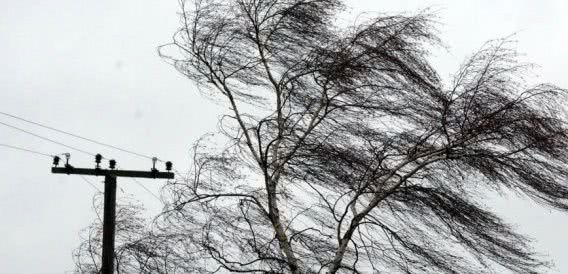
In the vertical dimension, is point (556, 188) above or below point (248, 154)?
below

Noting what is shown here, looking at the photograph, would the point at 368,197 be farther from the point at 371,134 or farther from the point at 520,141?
the point at 520,141

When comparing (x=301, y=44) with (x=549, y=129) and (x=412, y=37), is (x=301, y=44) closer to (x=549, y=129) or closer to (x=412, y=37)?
(x=412, y=37)

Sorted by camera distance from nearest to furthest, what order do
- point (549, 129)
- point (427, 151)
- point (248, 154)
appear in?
point (549, 129)
point (427, 151)
point (248, 154)

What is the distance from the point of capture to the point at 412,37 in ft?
32.1

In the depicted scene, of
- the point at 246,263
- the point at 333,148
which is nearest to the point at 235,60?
the point at 333,148

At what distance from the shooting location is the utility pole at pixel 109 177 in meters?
11.6

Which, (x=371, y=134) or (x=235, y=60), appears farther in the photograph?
(x=235, y=60)

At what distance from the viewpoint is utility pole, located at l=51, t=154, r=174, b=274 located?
11.6 metres

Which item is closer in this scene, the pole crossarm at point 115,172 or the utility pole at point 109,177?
the utility pole at point 109,177

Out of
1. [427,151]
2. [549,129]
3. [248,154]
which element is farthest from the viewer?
[248,154]

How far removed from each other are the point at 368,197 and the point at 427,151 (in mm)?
958

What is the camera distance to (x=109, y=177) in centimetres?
1193

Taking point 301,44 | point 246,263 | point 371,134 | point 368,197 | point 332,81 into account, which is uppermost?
point 301,44

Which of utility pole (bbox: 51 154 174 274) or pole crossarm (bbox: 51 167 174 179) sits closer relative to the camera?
utility pole (bbox: 51 154 174 274)
